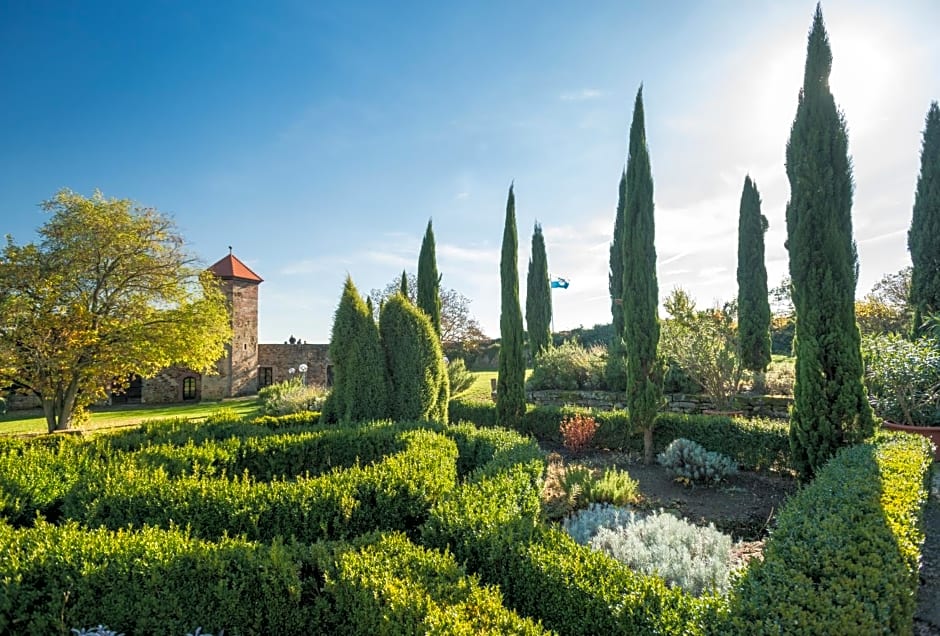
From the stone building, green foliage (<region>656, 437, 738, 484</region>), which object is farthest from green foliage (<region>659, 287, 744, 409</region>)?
the stone building

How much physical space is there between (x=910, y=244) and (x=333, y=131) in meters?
15.4

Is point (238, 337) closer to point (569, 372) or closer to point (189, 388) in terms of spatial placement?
point (189, 388)

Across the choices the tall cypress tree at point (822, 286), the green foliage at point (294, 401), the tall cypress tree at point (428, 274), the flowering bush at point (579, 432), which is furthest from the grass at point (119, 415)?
the tall cypress tree at point (822, 286)

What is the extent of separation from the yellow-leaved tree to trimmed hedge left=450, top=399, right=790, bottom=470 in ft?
33.6

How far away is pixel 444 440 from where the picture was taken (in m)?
5.45

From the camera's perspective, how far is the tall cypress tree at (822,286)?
534 cm

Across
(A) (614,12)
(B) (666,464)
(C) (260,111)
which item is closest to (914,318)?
(B) (666,464)

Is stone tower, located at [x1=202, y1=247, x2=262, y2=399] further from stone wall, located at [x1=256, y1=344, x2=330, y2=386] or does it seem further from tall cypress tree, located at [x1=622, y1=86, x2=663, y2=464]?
tall cypress tree, located at [x1=622, y1=86, x2=663, y2=464]

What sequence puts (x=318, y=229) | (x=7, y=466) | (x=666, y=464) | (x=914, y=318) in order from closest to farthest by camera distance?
(x=7, y=466), (x=666, y=464), (x=318, y=229), (x=914, y=318)

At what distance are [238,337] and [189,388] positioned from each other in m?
3.76

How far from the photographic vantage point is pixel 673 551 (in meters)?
3.09

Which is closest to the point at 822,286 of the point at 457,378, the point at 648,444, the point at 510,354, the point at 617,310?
the point at 648,444

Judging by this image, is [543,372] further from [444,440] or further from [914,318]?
[914,318]

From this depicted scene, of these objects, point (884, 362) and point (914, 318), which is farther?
point (914, 318)
